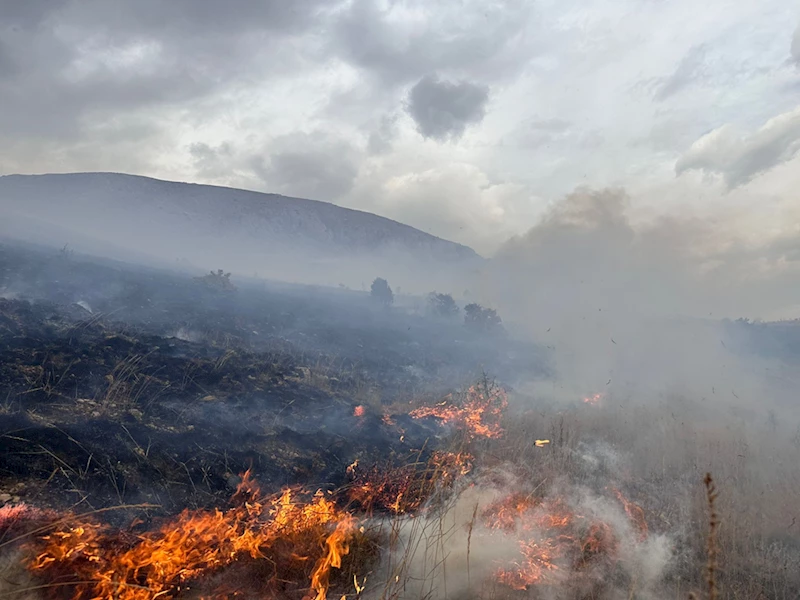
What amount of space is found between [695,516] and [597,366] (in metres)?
14.6

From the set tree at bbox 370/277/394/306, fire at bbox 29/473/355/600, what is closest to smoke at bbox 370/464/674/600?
fire at bbox 29/473/355/600

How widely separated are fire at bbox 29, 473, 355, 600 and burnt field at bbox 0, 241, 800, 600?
25 mm

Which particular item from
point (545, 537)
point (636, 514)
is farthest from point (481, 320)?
point (545, 537)

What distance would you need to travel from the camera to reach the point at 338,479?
7.90 metres

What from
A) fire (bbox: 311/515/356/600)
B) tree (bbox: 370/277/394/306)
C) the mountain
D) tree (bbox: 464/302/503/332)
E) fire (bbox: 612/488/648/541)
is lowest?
A: fire (bbox: 311/515/356/600)

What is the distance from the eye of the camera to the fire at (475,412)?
1143cm

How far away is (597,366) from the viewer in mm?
21609

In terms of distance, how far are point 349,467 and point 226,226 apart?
73.9 m

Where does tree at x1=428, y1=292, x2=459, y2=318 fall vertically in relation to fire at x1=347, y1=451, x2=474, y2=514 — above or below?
above

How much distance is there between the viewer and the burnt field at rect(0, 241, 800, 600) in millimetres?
5289

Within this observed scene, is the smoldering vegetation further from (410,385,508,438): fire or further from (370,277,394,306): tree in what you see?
(370,277,394,306): tree

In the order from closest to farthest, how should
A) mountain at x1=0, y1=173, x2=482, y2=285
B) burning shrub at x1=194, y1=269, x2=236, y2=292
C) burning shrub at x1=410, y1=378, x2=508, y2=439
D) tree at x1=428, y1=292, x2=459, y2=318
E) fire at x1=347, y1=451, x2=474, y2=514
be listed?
fire at x1=347, y1=451, x2=474, y2=514 → burning shrub at x1=410, y1=378, x2=508, y2=439 → burning shrub at x1=194, y1=269, x2=236, y2=292 → tree at x1=428, y1=292, x2=459, y2=318 → mountain at x1=0, y1=173, x2=482, y2=285

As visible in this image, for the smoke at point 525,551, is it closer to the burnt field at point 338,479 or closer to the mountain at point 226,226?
the burnt field at point 338,479

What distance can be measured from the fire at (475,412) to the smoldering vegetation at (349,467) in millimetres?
88
